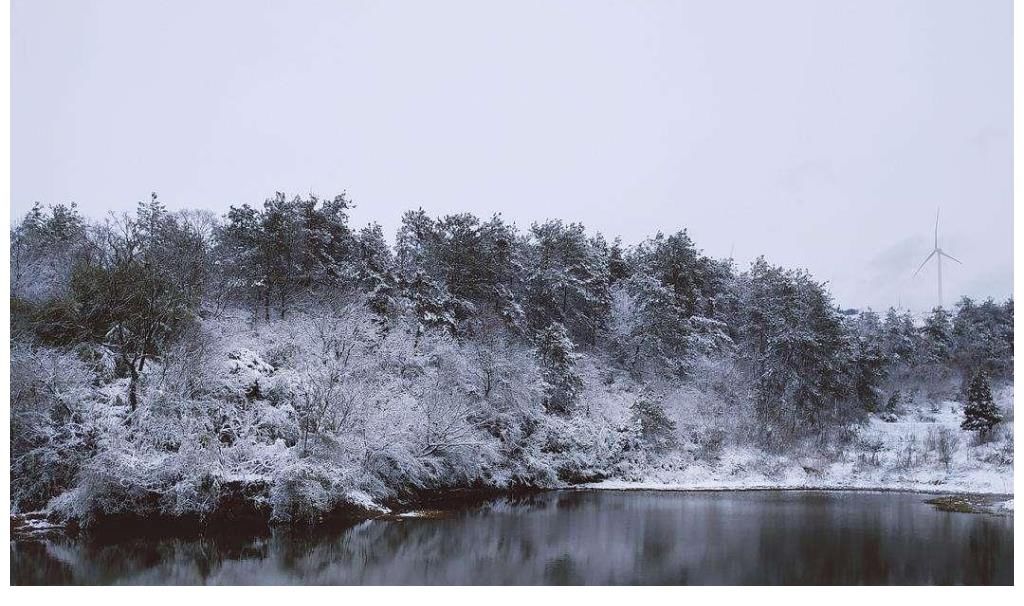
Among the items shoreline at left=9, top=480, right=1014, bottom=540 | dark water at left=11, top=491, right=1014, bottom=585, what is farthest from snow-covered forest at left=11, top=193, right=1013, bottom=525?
dark water at left=11, top=491, right=1014, bottom=585

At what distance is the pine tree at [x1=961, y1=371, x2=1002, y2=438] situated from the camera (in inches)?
1158

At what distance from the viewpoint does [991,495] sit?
25.1m

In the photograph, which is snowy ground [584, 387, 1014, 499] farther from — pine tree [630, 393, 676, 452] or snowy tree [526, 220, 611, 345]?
snowy tree [526, 220, 611, 345]

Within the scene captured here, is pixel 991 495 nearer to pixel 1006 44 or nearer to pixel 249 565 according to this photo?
pixel 1006 44

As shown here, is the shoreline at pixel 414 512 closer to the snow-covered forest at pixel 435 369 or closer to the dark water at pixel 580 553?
the snow-covered forest at pixel 435 369

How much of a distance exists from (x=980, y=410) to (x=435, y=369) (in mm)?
22710

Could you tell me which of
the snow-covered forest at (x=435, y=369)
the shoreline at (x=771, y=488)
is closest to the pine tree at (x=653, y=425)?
the snow-covered forest at (x=435, y=369)

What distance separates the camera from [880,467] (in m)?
29.5

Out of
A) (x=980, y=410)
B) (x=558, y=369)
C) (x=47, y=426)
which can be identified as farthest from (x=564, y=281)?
(x=47, y=426)

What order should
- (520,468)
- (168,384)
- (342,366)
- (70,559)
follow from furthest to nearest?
1. (520,468)
2. (342,366)
3. (168,384)
4. (70,559)

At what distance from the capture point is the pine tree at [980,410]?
29.4 meters

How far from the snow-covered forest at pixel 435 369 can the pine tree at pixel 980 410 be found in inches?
3.3
